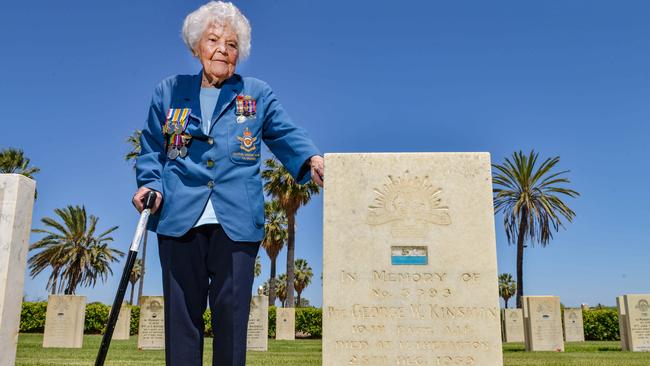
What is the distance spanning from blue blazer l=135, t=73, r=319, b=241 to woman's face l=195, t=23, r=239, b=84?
0.07 m

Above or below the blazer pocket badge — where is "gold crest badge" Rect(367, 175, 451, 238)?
below

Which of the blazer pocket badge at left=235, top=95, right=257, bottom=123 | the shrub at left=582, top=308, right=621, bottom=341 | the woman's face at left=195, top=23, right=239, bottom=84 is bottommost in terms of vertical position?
the shrub at left=582, top=308, right=621, bottom=341

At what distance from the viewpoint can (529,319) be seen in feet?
51.3

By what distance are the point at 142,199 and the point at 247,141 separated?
1.97 ft

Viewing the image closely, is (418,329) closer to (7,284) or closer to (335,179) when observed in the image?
(335,179)

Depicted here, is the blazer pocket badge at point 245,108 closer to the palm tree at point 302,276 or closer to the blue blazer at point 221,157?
the blue blazer at point 221,157

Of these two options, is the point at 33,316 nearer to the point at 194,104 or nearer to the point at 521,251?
the point at 521,251

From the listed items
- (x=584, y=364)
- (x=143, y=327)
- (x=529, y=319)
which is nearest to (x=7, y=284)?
(x=584, y=364)

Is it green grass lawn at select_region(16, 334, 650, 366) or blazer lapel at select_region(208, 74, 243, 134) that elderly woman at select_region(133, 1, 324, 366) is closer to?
blazer lapel at select_region(208, 74, 243, 134)

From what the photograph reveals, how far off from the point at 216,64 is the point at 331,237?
1.25 meters

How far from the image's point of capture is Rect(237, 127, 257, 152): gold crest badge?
2830 millimetres

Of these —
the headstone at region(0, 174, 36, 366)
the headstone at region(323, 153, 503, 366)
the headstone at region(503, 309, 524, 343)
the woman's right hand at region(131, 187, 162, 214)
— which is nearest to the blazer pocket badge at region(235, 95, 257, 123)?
the woman's right hand at region(131, 187, 162, 214)

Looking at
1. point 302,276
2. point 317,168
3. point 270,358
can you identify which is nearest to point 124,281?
point 317,168

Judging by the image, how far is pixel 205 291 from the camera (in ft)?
8.86
